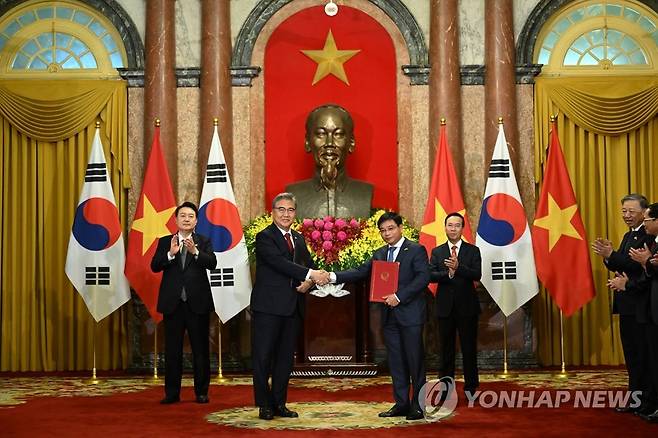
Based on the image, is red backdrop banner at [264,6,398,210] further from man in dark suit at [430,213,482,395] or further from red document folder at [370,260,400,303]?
red document folder at [370,260,400,303]

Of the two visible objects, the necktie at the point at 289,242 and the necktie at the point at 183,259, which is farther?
the necktie at the point at 183,259

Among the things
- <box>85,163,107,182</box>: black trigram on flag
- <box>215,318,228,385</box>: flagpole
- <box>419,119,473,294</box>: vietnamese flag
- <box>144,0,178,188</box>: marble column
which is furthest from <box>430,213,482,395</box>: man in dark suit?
<box>144,0,178,188</box>: marble column

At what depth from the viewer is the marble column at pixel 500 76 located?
11.1 metres

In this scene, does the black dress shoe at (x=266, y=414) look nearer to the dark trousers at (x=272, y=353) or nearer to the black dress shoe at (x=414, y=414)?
the dark trousers at (x=272, y=353)

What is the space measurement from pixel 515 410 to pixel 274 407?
1706mm

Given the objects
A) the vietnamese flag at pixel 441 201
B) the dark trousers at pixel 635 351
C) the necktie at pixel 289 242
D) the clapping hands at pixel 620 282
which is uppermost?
the vietnamese flag at pixel 441 201

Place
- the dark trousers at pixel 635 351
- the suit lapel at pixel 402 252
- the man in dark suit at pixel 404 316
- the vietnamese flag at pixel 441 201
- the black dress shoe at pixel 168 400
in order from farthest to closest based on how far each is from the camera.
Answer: the vietnamese flag at pixel 441 201 → the black dress shoe at pixel 168 400 → the dark trousers at pixel 635 351 → the suit lapel at pixel 402 252 → the man in dark suit at pixel 404 316

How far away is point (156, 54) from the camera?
11.2 meters

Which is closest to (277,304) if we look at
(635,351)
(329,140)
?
(635,351)

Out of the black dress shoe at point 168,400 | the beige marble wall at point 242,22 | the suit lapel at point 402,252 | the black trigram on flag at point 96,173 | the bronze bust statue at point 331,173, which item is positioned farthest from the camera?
the beige marble wall at point 242,22

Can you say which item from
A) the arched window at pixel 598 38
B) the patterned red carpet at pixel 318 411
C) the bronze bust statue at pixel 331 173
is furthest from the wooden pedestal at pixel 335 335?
the arched window at pixel 598 38

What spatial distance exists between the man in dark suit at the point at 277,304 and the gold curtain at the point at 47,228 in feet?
15.1

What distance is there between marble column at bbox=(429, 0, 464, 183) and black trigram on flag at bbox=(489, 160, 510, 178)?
2.57 feet

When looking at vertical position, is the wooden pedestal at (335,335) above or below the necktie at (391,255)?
below
